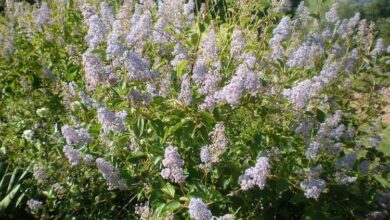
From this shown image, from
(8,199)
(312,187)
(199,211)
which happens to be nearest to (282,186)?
(312,187)

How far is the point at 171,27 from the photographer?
324 centimetres

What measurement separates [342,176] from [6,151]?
6.87 feet

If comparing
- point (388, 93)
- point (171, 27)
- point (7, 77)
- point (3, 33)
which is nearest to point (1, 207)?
point (7, 77)

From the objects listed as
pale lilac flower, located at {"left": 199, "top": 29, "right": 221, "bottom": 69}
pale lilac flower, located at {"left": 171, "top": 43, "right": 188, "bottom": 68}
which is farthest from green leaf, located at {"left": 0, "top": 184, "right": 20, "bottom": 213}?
pale lilac flower, located at {"left": 199, "top": 29, "right": 221, "bottom": 69}

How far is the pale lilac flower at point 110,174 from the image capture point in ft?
8.02

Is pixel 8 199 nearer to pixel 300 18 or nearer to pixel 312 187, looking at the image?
pixel 312 187

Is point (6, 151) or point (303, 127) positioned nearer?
point (303, 127)

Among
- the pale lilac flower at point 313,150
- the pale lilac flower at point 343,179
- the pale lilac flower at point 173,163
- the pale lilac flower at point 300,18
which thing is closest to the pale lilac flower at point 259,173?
the pale lilac flower at point 173,163

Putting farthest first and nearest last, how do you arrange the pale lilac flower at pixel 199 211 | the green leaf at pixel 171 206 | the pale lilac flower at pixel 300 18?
1. the pale lilac flower at pixel 300 18
2. the green leaf at pixel 171 206
3. the pale lilac flower at pixel 199 211

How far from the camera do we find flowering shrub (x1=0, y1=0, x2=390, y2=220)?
7.91 ft

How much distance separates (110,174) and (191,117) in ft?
1.56

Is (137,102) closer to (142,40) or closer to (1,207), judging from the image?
(142,40)

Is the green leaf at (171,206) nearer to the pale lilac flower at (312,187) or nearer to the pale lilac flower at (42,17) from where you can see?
the pale lilac flower at (312,187)

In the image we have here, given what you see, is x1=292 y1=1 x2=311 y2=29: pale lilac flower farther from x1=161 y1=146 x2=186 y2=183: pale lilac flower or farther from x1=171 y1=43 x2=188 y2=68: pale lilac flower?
x1=161 y1=146 x2=186 y2=183: pale lilac flower
